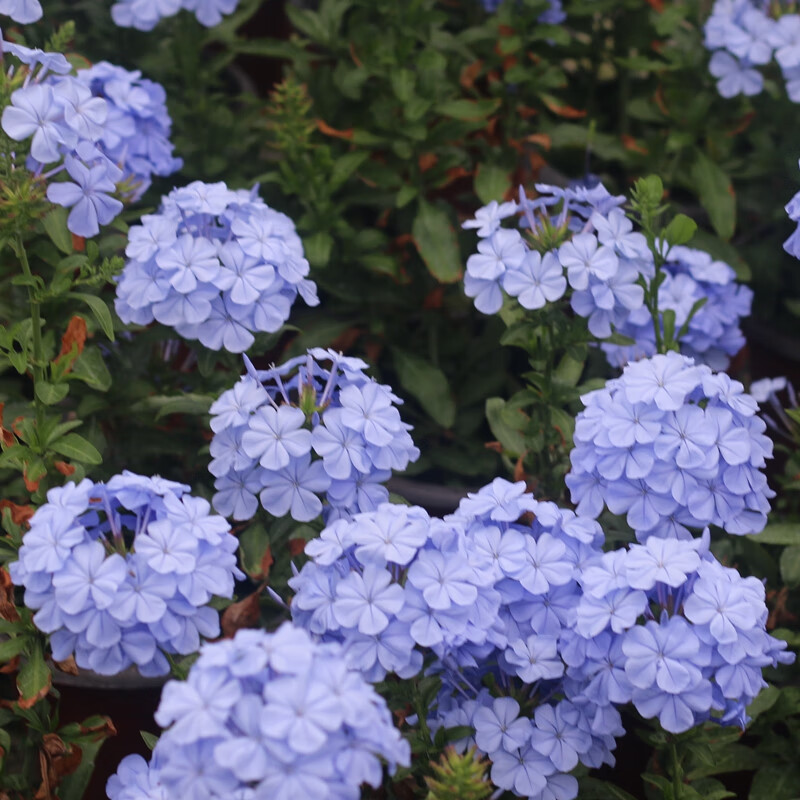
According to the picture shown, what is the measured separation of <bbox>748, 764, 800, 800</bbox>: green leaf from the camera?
4.81 feet

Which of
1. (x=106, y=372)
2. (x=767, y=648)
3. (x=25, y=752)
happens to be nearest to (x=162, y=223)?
(x=106, y=372)

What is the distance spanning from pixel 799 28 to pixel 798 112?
9.1 inches

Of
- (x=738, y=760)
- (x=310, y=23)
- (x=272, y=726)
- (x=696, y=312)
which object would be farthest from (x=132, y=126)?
(x=738, y=760)

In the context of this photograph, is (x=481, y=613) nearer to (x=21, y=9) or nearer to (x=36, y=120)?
(x=36, y=120)

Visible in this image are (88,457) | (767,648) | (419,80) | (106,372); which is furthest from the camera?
(419,80)

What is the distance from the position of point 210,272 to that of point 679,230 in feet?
2.00

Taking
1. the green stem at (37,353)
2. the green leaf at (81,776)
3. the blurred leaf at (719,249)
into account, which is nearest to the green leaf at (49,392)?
the green stem at (37,353)

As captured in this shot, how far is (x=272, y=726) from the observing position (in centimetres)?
86

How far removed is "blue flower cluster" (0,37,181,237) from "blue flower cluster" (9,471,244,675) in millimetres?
407

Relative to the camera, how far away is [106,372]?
150cm

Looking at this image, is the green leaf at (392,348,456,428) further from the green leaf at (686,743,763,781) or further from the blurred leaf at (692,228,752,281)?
the green leaf at (686,743,763,781)

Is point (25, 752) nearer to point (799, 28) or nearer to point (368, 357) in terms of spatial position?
point (368, 357)

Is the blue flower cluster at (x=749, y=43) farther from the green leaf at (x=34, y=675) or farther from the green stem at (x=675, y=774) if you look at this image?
the green leaf at (x=34, y=675)

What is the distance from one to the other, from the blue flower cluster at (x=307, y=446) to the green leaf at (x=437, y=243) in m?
0.66
